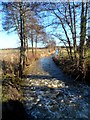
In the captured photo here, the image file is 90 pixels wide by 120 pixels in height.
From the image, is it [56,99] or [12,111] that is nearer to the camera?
[12,111]

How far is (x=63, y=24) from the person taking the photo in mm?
11891

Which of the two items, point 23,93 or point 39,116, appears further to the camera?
point 23,93

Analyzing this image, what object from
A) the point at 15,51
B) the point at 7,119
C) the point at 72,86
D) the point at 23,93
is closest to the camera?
the point at 7,119

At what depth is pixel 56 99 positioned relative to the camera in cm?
735

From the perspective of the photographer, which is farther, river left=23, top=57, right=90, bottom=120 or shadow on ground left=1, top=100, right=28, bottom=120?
river left=23, top=57, right=90, bottom=120

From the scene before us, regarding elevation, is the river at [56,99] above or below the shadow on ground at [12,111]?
below

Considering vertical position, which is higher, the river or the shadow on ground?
the shadow on ground

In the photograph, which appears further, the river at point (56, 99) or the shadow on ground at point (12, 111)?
the river at point (56, 99)

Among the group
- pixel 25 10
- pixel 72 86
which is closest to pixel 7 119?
pixel 72 86

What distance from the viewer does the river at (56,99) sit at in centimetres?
615

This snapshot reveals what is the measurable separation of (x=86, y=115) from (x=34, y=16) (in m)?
6.94

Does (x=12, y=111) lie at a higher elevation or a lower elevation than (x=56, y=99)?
higher

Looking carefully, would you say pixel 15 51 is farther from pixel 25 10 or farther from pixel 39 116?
pixel 39 116

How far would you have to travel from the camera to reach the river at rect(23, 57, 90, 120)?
615 centimetres
